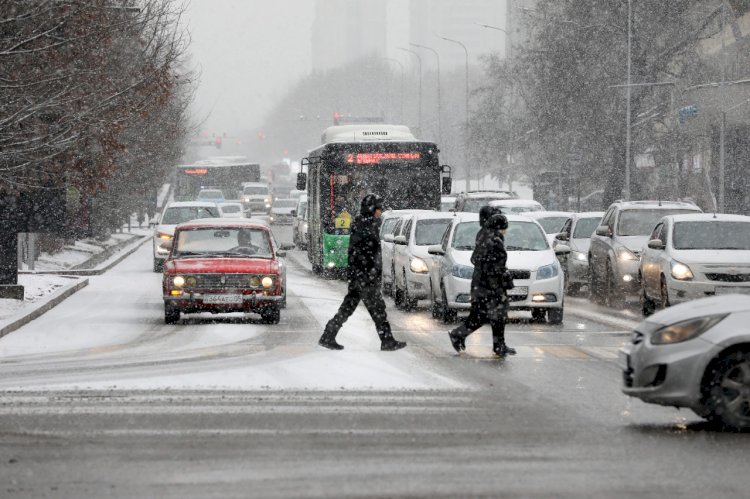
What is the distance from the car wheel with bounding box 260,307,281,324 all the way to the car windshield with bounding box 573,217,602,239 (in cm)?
1156

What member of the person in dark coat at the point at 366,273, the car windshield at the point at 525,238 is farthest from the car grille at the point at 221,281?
A: the person in dark coat at the point at 366,273

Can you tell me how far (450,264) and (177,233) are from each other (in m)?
4.19

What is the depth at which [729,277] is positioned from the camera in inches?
867

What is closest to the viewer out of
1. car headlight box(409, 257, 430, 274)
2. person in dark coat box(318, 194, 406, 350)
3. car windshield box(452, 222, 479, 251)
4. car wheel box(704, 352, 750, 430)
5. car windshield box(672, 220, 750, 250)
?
car wheel box(704, 352, 750, 430)

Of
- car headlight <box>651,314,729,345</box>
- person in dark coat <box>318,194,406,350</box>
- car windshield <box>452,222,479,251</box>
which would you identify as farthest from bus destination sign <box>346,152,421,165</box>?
car headlight <box>651,314,729,345</box>

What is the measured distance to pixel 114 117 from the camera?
93.5 feet

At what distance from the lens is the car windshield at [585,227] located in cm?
3238

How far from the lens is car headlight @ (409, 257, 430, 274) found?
2567 cm

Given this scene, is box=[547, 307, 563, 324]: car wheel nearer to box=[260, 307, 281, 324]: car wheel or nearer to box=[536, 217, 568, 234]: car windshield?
box=[260, 307, 281, 324]: car wheel

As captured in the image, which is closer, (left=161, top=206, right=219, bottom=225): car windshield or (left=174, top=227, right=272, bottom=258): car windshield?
(left=174, top=227, right=272, bottom=258): car windshield

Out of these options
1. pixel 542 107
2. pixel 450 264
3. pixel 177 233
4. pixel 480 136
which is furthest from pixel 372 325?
pixel 480 136

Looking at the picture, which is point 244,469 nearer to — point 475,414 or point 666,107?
point 475,414

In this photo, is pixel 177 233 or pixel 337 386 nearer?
pixel 337 386

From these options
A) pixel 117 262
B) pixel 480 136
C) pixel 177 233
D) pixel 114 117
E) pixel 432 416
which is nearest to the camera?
pixel 432 416
